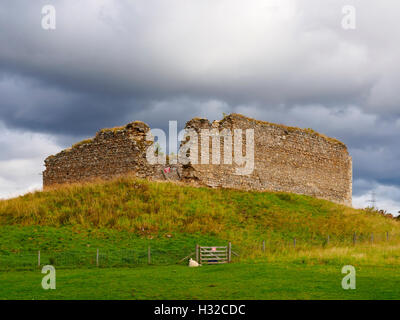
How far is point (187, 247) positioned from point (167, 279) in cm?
782

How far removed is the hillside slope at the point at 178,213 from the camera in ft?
94.0

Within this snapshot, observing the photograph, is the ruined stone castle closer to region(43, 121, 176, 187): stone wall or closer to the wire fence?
region(43, 121, 176, 187): stone wall

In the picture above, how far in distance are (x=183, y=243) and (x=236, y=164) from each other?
13219 mm

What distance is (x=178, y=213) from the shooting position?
1193 inches

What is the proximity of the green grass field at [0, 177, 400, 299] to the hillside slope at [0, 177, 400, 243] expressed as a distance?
6 cm

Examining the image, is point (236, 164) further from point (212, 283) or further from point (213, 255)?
point (212, 283)

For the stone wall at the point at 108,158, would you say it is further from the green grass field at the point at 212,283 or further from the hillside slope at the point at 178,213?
the green grass field at the point at 212,283

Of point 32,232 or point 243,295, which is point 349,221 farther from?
point 243,295

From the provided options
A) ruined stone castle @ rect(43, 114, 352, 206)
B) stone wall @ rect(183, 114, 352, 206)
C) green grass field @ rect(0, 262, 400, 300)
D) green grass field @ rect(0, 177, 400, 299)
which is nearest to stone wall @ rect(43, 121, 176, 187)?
ruined stone castle @ rect(43, 114, 352, 206)

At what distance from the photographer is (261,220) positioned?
1267 inches

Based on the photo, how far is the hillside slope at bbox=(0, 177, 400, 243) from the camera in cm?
2866

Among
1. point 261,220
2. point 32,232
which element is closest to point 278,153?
point 261,220

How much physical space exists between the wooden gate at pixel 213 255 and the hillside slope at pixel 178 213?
3.65 metres

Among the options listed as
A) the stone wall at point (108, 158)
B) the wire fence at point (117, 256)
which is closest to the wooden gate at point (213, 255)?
the wire fence at point (117, 256)
